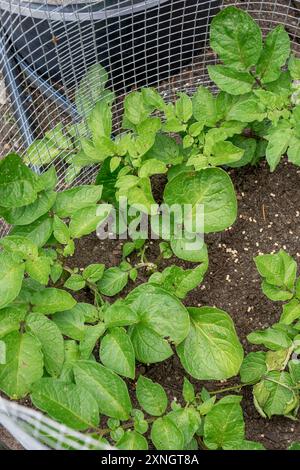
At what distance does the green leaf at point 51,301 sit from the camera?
1227 millimetres

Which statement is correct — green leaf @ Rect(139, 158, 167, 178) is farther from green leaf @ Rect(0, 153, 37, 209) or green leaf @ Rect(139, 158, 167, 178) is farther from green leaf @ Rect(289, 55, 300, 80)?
green leaf @ Rect(289, 55, 300, 80)

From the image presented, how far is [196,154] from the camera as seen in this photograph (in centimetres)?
136

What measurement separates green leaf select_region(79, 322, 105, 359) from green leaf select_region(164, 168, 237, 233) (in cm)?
27

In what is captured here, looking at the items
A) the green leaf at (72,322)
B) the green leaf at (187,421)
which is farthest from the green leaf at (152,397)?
the green leaf at (72,322)

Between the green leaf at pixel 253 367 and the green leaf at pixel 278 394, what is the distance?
0.9 inches

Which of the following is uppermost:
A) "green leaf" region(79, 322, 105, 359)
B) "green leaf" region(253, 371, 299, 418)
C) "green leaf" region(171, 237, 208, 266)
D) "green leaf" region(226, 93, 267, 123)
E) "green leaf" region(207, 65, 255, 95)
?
"green leaf" region(207, 65, 255, 95)

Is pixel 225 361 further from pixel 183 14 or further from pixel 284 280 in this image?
pixel 183 14

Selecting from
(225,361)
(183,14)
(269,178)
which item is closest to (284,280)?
(225,361)

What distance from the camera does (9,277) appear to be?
1.20 metres

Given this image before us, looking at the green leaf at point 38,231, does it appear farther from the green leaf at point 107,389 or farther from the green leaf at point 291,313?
the green leaf at point 291,313

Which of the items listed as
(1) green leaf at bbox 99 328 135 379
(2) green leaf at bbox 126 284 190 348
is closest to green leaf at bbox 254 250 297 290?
(2) green leaf at bbox 126 284 190 348

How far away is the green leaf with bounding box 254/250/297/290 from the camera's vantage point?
121 cm

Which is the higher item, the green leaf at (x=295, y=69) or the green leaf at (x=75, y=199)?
the green leaf at (x=295, y=69)

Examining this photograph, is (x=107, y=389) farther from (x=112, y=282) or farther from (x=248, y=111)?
(x=248, y=111)
